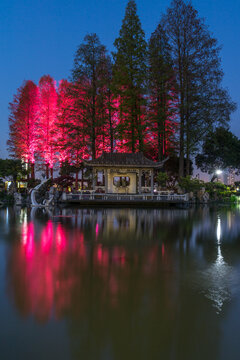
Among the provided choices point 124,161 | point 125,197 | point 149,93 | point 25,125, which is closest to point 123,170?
point 124,161

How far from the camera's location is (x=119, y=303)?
324 centimetres

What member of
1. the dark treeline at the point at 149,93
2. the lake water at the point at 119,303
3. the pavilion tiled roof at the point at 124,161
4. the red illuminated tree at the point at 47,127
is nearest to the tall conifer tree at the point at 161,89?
the dark treeline at the point at 149,93

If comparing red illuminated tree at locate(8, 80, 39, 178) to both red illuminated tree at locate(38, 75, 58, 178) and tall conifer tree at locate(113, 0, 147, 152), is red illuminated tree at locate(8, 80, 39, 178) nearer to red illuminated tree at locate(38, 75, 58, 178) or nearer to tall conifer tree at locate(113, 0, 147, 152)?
red illuminated tree at locate(38, 75, 58, 178)

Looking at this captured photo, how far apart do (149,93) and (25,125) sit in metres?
16.0

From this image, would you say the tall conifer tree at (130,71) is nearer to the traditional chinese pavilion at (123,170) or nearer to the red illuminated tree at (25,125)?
the traditional chinese pavilion at (123,170)

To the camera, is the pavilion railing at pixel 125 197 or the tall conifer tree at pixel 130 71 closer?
the pavilion railing at pixel 125 197

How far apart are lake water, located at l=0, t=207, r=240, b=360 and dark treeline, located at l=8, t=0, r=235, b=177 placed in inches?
909

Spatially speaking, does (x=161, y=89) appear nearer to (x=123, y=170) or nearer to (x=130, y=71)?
(x=130, y=71)

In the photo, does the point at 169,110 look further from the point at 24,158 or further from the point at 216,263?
the point at 216,263

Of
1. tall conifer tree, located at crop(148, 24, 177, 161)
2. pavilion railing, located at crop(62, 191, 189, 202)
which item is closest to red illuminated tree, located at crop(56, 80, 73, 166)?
tall conifer tree, located at crop(148, 24, 177, 161)

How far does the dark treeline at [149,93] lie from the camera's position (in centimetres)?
2952

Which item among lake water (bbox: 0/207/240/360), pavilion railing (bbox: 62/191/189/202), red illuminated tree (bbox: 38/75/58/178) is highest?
red illuminated tree (bbox: 38/75/58/178)

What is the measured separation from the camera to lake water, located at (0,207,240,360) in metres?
2.39

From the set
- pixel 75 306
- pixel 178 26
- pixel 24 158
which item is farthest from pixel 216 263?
pixel 24 158
